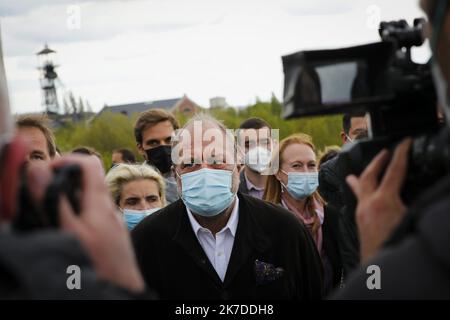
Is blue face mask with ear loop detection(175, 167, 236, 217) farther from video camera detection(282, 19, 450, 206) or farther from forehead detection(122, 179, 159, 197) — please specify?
video camera detection(282, 19, 450, 206)

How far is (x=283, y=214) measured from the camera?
191 inches

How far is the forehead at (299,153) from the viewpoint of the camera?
7473 mm

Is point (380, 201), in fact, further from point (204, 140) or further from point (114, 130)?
point (114, 130)

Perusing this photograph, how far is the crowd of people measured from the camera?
163cm

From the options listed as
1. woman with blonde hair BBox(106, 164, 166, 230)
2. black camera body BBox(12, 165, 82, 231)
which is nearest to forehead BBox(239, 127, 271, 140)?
woman with blonde hair BBox(106, 164, 166, 230)

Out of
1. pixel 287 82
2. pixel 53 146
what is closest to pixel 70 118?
pixel 53 146

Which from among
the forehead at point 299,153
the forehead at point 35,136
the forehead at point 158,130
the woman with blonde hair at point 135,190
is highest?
the forehead at point 158,130

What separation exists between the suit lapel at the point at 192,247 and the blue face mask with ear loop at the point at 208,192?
123mm

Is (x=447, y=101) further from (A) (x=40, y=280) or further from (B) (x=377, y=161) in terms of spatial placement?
(A) (x=40, y=280)

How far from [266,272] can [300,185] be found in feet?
8.87

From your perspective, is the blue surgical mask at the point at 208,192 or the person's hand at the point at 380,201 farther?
the blue surgical mask at the point at 208,192

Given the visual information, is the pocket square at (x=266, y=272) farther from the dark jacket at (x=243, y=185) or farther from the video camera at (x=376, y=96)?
the dark jacket at (x=243, y=185)

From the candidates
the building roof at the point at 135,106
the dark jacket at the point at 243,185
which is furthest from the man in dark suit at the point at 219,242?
the building roof at the point at 135,106

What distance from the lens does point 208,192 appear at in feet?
15.8
